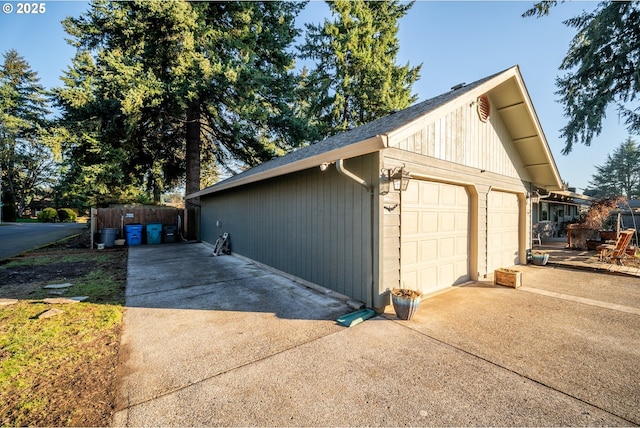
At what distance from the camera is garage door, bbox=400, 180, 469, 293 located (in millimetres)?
4504

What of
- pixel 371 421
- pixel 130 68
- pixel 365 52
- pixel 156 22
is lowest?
pixel 371 421

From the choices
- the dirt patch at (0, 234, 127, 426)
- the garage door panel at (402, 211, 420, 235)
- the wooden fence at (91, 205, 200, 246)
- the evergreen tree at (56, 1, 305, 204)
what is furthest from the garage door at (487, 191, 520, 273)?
the wooden fence at (91, 205, 200, 246)

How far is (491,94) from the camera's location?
6.04m

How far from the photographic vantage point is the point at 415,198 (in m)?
4.63

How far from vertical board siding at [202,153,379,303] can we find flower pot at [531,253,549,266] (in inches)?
258

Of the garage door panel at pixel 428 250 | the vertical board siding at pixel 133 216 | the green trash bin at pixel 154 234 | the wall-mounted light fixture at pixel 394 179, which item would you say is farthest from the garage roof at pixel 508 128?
the vertical board siding at pixel 133 216

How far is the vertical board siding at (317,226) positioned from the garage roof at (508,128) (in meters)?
0.49

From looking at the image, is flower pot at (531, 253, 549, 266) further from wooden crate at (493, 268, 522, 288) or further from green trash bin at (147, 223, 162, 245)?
green trash bin at (147, 223, 162, 245)

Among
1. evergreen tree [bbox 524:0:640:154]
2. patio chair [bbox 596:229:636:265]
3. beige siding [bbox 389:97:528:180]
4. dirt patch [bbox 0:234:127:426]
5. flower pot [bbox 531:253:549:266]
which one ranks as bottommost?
dirt patch [bbox 0:234:127:426]

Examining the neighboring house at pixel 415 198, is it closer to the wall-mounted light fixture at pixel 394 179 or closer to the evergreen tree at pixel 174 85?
the wall-mounted light fixture at pixel 394 179

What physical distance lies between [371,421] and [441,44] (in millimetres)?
8644

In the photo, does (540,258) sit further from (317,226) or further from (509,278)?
(317,226)

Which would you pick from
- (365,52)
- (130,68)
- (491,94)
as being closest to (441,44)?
(491,94)

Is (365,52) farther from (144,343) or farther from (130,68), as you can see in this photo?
(144,343)
